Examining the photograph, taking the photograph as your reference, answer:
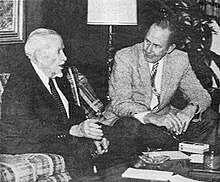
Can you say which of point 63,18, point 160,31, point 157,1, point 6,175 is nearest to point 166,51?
point 160,31

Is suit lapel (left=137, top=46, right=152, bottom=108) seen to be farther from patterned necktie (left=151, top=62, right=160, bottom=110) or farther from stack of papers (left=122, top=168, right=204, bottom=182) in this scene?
Answer: stack of papers (left=122, top=168, right=204, bottom=182)

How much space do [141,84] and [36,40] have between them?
679 millimetres

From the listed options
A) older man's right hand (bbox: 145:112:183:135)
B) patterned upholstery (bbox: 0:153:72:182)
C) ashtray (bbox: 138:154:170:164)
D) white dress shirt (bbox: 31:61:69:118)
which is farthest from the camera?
older man's right hand (bbox: 145:112:183:135)

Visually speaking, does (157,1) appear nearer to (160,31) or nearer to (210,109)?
(160,31)

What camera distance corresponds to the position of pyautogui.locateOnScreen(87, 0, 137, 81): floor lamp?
8.63ft

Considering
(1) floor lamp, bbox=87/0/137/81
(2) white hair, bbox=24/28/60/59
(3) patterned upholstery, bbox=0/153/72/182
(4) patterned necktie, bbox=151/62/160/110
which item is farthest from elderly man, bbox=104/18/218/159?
(2) white hair, bbox=24/28/60/59

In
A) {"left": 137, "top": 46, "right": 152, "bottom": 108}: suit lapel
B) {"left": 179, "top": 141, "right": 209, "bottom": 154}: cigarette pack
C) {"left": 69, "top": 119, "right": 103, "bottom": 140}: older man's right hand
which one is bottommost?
{"left": 179, "top": 141, "right": 209, "bottom": 154}: cigarette pack

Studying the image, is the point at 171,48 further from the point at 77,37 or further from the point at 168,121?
the point at 77,37

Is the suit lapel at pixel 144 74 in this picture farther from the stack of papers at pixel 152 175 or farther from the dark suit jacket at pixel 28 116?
the dark suit jacket at pixel 28 116

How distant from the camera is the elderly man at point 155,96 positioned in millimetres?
2730

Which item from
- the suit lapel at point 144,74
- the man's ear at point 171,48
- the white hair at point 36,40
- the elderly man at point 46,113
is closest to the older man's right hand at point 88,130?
the elderly man at point 46,113

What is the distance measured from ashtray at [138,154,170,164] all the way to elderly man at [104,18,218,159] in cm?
6

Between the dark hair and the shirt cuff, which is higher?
the dark hair

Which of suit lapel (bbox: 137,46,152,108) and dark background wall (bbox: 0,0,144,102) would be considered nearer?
dark background wall (bbox: 0,0,144,102)
